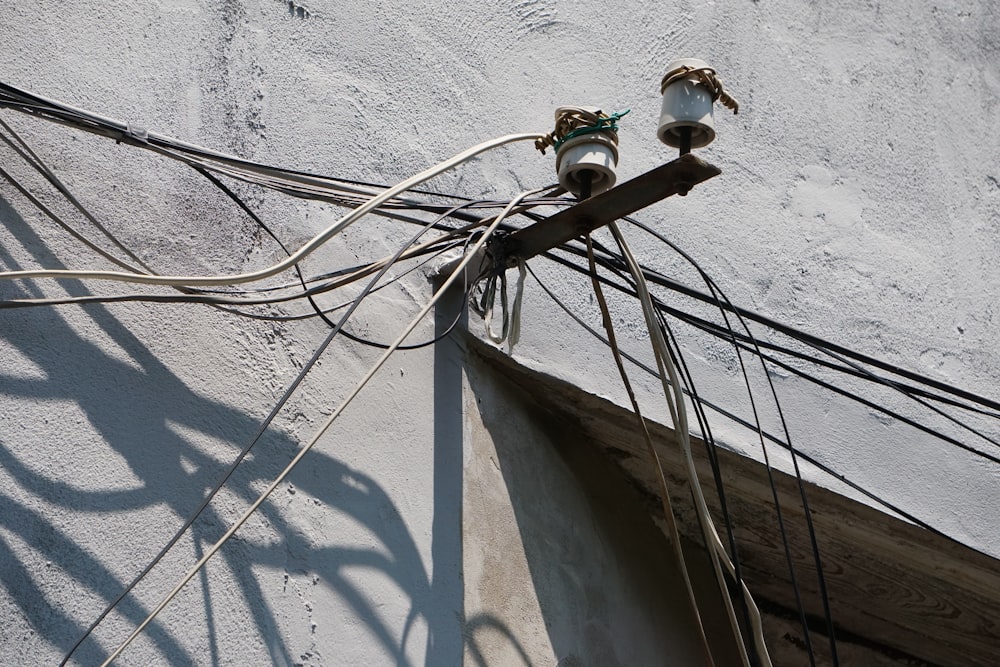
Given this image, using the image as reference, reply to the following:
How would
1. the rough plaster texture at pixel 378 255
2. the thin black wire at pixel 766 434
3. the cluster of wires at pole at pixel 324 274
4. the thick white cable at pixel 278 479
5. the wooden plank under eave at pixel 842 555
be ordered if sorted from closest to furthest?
the thick white cable at pixel 278 479, the cluster of wires at pole at pixel 324 274, the rough plaster texture at pixel 378 255, the thin black wire at pixel 766 434, the wooden plank under eave at pixel 842 555

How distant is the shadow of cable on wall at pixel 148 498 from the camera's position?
1.87 metres

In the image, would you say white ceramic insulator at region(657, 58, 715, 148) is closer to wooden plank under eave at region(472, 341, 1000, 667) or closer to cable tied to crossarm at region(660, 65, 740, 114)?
cable tied to crossarm at region(660, 65, 740, 114)

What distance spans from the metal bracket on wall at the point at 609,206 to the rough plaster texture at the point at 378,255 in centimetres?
36

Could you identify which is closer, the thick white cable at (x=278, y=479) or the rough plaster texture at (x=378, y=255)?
the thick white cable at (x=278, y=479)

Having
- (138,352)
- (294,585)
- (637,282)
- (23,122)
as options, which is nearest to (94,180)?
(23,122)

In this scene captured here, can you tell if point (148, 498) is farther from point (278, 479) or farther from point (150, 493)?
point (278, 479)

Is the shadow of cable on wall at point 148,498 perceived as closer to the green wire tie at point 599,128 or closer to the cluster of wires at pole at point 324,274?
the cluster of wires at pole at point 324,274

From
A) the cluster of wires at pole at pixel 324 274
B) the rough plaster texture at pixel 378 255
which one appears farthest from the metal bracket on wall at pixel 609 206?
the rough plaster texture at pixel 378 255

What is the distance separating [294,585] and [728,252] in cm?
154

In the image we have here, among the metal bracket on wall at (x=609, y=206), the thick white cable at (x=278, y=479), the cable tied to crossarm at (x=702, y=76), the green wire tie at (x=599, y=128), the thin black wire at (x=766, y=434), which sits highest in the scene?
the thin black wire at (x=766, y=434)

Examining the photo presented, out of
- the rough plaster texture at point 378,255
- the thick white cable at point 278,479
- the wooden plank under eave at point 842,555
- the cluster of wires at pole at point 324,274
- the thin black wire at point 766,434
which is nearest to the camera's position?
the thick white cable at point 278,479

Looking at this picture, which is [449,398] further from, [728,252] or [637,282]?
[728,252]

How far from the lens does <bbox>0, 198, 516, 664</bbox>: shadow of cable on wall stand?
1.87 metres

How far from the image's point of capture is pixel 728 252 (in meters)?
3.12
